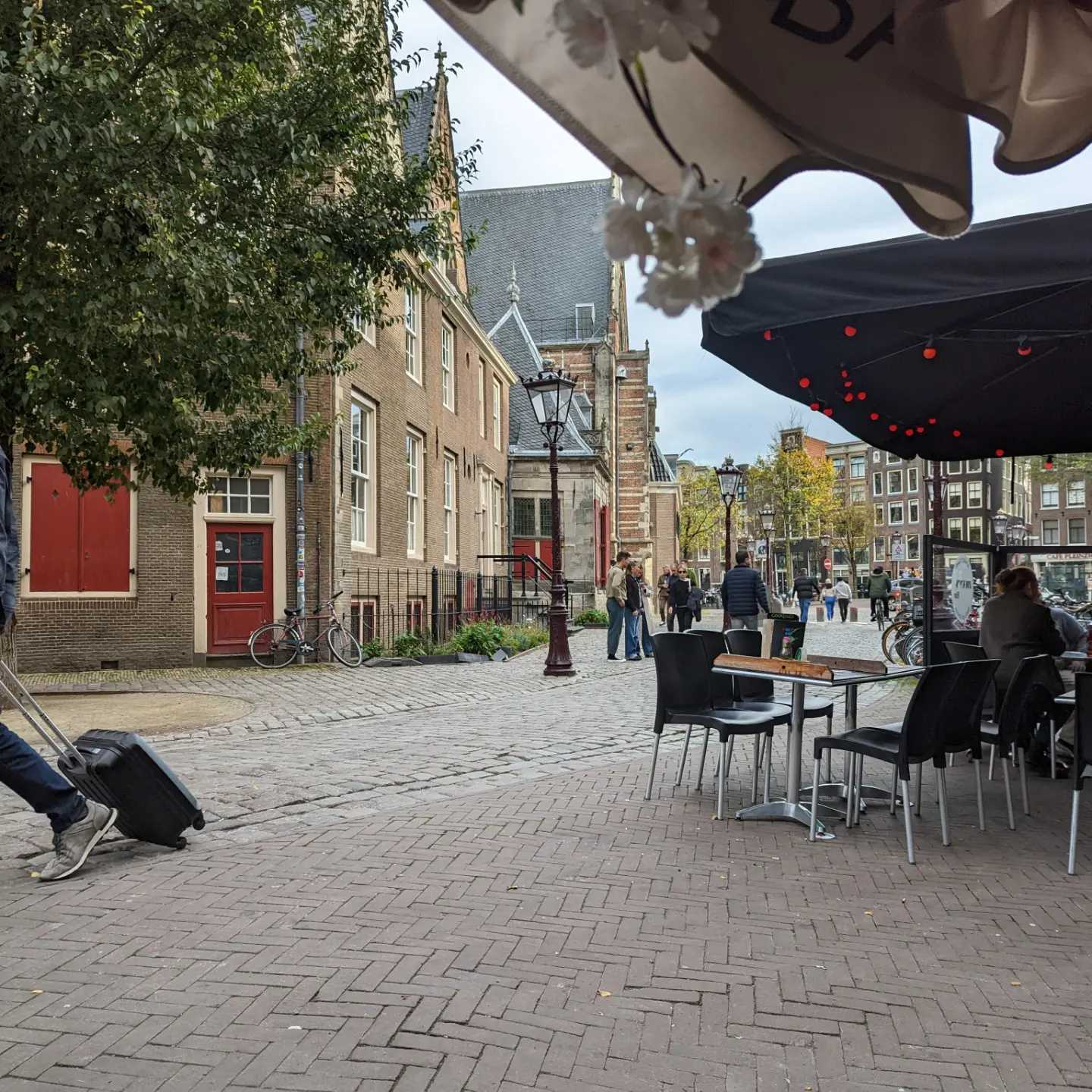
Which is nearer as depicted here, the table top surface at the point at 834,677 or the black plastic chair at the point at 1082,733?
the black plastic chair at the point at 1082,733

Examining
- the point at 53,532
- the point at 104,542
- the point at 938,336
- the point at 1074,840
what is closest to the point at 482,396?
the point at 104,542

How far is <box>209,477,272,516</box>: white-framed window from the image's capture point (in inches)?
622

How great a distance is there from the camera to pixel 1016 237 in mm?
3934

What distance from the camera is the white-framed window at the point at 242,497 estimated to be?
15.8m

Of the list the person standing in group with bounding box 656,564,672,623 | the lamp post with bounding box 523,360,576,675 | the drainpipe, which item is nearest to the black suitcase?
the lamp post with bounding box 523,360,576,675

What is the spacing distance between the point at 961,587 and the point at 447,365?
17332 millimetres

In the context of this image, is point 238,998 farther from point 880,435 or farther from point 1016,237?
point 880,435

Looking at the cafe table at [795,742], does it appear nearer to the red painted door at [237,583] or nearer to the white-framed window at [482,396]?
the red painted door at [237,583]

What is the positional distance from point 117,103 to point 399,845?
6363mm

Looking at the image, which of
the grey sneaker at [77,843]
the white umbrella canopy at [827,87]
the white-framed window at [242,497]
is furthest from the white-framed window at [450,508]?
the white umbrella canopy at [827,87]

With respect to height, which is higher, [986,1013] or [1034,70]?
[1034,70]

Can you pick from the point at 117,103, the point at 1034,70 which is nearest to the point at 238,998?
the point at 1034,70

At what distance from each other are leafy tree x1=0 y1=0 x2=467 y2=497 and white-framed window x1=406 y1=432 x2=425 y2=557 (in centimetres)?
970

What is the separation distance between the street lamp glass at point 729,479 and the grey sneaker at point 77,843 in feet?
63.3
